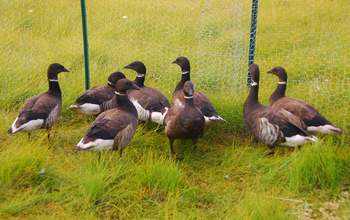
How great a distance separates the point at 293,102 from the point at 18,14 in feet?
22.6

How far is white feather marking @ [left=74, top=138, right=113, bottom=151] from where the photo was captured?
11.7ft

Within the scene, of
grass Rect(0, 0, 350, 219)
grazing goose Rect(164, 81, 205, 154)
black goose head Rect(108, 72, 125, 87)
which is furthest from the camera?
black goose head Rect(108, 72, 125, 87)

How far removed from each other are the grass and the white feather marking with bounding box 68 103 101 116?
295 mm

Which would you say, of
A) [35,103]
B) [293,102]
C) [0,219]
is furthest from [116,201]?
[293,102]

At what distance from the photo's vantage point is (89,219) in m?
2.80

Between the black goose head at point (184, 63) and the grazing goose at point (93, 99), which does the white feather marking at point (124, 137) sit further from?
the black goose head at point (184, 63)

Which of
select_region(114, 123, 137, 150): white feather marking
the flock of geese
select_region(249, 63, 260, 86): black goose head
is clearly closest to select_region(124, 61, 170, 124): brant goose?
the flock of geese

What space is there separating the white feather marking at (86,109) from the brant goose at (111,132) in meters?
0.88

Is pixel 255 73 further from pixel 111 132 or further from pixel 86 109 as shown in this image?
pixel 86 109

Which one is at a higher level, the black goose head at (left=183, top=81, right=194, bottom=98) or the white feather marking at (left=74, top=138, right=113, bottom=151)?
the black goose head at (left=183, top=81, right=194, bottom=98)

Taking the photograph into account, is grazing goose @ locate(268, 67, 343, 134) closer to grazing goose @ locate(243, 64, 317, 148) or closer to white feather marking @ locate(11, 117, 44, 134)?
grazing goose @ locate(243, 64, 317, 148)

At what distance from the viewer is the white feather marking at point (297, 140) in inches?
153

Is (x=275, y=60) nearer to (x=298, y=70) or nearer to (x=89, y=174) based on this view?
(x=298, y=70)

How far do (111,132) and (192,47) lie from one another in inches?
136
